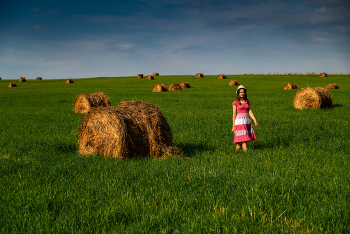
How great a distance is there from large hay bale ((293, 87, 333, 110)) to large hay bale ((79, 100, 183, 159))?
621 inches

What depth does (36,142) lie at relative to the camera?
35.3 ft

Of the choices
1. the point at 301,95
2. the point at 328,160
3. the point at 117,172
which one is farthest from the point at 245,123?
the point at 301,95

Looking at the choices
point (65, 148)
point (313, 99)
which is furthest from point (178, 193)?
point (313, 99)

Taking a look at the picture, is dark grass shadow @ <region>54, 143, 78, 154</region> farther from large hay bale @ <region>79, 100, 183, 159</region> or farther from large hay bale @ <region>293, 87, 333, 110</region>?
large hay bale @ <region>293, 87, 333, 110</region>

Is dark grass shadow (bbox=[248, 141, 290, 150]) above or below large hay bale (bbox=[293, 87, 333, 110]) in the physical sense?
below

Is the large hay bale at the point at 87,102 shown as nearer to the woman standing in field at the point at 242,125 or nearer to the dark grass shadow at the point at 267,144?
the woman standing in field at the point at 242,125

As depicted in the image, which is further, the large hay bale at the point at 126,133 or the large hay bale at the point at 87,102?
the large hay bale at the point at 87,102

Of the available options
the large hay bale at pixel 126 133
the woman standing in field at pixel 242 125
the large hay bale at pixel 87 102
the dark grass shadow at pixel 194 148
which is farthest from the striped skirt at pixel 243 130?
the large hay bale at pixel 87 102

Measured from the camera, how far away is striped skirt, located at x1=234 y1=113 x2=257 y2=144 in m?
9.80

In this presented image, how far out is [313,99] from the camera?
21.4 m

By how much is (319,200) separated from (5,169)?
271 inches

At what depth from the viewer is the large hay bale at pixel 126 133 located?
8461mm

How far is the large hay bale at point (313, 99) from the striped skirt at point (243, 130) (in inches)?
530

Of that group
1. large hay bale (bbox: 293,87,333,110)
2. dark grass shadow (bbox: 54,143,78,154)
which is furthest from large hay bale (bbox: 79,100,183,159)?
large hay bale (bbox: 293,87,333,110)
